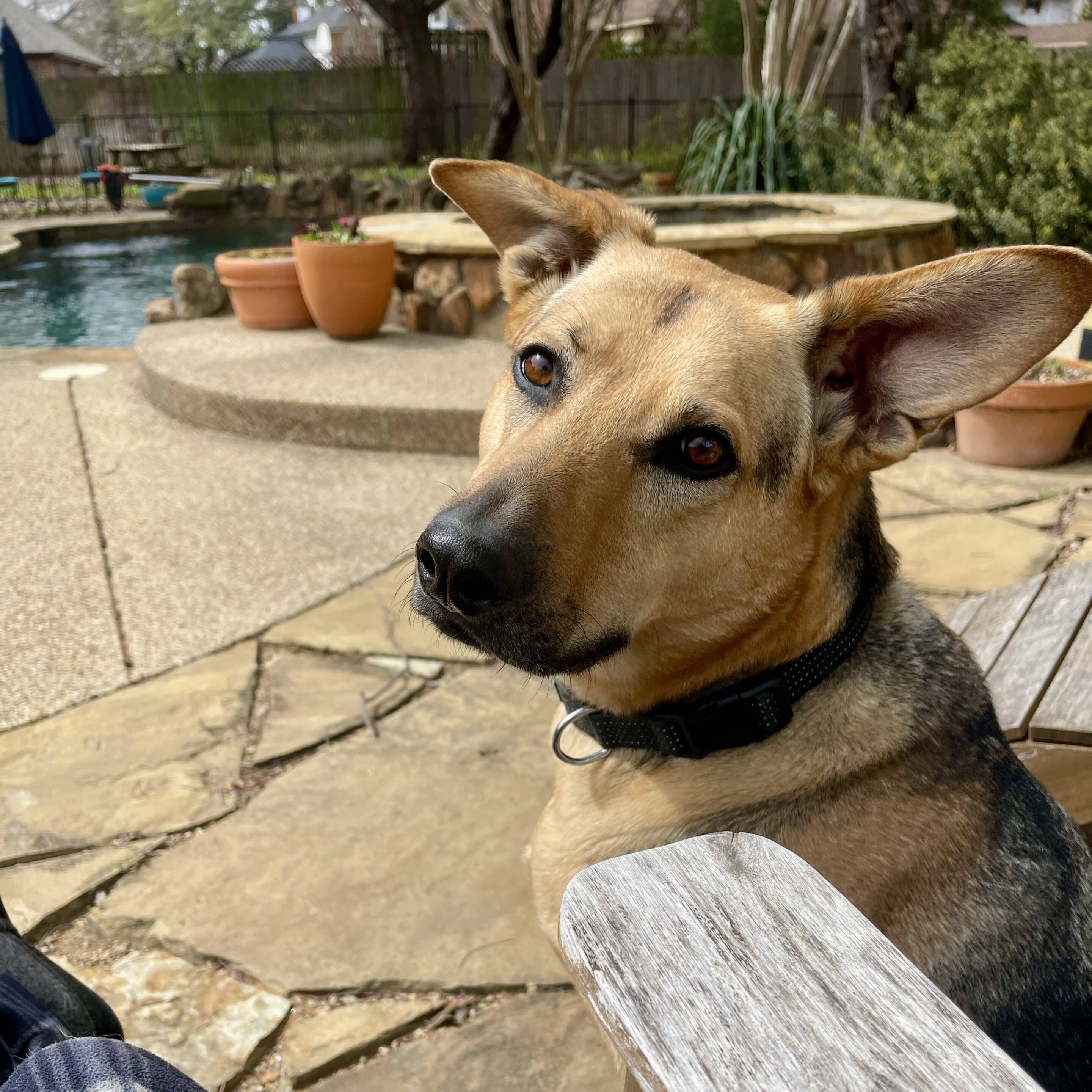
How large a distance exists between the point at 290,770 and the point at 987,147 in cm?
895

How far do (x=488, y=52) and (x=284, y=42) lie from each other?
4060 centimetres

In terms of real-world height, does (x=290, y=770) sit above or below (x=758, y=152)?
below

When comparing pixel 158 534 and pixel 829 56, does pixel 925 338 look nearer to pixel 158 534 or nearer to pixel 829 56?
pixel 158 534

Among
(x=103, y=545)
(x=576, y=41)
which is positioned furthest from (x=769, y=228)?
(x=576, y=41)

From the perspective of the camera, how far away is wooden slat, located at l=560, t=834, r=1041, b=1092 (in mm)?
856

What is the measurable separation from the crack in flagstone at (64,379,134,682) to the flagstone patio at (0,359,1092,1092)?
18 millimetres

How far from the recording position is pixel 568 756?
211 cm

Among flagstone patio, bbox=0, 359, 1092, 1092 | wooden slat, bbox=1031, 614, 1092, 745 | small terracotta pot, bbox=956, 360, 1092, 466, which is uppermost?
wooden slat, bbox=1031, 614, 1092, 745

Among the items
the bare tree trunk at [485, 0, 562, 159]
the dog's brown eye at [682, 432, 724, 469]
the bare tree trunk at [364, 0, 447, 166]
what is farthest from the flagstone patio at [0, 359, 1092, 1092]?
the bare tree trunk at [364, 0, 447, 166]

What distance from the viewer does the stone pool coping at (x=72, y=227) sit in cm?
1798

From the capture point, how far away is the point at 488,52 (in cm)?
2734

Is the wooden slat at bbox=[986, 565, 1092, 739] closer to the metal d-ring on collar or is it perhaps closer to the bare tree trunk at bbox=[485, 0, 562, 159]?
the metal d-ring on collar

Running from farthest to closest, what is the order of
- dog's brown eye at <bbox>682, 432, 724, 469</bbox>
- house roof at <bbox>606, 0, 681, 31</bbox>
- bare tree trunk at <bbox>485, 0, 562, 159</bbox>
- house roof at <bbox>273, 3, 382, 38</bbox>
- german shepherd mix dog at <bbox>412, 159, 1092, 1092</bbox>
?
house roof at <bbox>273, 3, 382, 38</bbox>, house roof at <bbox>606, 0, 681, 31</bbox>, bare tree trunk at <bbox>485, 0, 562, 159</bbox>, dog's brown eye at <bbox>682, 432, 724, 469</bbox>, german shepherd mix dog at <bbox>412, 159, 1092, 1092</bbox>

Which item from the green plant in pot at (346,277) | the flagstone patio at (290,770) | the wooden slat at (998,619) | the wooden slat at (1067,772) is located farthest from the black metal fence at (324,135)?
the wooden slat at (1067,772)
